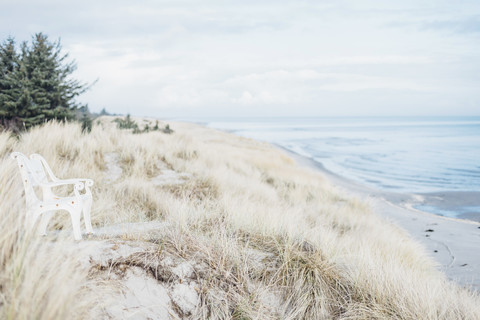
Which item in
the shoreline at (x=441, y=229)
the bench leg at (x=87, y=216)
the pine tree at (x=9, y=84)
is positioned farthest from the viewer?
the pine tree at (x=9, y=84)

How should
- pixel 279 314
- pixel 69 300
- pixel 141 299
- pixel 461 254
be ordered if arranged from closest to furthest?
pixel 69 300 → pixel 141 299 → pixel 279 314 → pixel 461 254

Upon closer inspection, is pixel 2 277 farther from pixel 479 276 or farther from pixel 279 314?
pixel 479 276

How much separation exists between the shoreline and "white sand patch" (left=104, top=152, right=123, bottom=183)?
6382 mm

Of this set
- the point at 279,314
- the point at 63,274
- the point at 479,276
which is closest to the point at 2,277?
the point at 63,274

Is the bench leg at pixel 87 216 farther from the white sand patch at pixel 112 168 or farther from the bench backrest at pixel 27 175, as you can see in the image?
the white sand patch at pixel 112 168

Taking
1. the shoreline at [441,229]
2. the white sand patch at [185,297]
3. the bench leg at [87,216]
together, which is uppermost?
the bench leg at [87,216]

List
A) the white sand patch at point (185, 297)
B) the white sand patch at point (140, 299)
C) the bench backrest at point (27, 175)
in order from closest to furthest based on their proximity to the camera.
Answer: the white sand patch at point (140, 299), the white sand patch at point (185, 297), the bench backrest at point (27, 175)

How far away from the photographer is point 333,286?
330 centimetres

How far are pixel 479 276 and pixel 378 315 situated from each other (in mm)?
4165

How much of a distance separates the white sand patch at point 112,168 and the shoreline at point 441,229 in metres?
6.38

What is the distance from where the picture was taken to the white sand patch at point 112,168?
704 centimetres

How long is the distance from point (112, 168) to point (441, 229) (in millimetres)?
8536

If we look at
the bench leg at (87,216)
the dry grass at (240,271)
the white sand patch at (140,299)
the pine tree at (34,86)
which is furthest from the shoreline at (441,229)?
the pine tree at (34,86)

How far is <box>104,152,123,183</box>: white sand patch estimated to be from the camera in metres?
7.04
